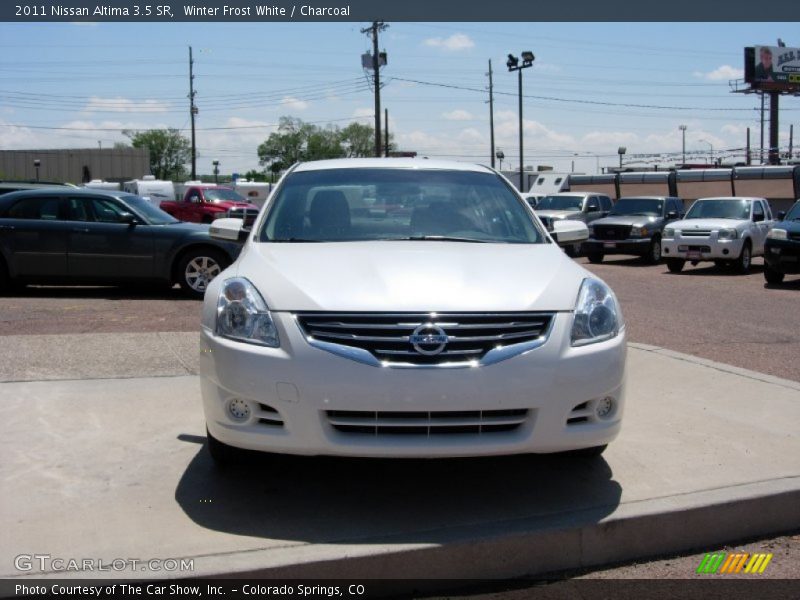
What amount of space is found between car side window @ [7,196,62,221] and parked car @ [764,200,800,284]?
12.0m

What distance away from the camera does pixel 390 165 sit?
5891mm

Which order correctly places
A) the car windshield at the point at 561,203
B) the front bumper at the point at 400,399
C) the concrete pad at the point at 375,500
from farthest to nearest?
the car windshield at the point at 561,203, the front bumper at the point at 400,399, the concrete pad at the point at 375,500

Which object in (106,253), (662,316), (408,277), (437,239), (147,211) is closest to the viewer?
(408,277)

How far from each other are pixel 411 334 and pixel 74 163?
9021 centimetres

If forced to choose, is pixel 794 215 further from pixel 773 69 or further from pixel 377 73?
pixel 773 69

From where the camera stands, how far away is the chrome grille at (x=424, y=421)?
3830 mm

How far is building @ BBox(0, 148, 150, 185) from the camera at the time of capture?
8419cm

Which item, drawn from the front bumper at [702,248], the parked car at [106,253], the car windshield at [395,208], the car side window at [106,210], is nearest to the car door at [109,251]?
the parked car at [106,253]

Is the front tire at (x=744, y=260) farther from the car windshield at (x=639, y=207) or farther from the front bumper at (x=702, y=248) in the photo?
the car windshield at (x=639, y=207)

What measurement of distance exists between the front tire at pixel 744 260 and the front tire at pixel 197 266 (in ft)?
40.2

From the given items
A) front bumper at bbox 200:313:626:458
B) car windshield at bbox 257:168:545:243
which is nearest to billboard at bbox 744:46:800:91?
car windshield at bbox 257:168:545:243

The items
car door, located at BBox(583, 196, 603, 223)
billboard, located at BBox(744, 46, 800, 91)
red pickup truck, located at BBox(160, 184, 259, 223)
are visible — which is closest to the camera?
car door, located at BBox(583, 196, 603, 223)

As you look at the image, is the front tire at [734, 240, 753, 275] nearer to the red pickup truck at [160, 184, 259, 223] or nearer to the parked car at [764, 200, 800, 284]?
the parked car at [764, 200, 800, 284]

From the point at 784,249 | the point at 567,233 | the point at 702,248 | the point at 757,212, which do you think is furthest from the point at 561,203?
the point at 567,233
